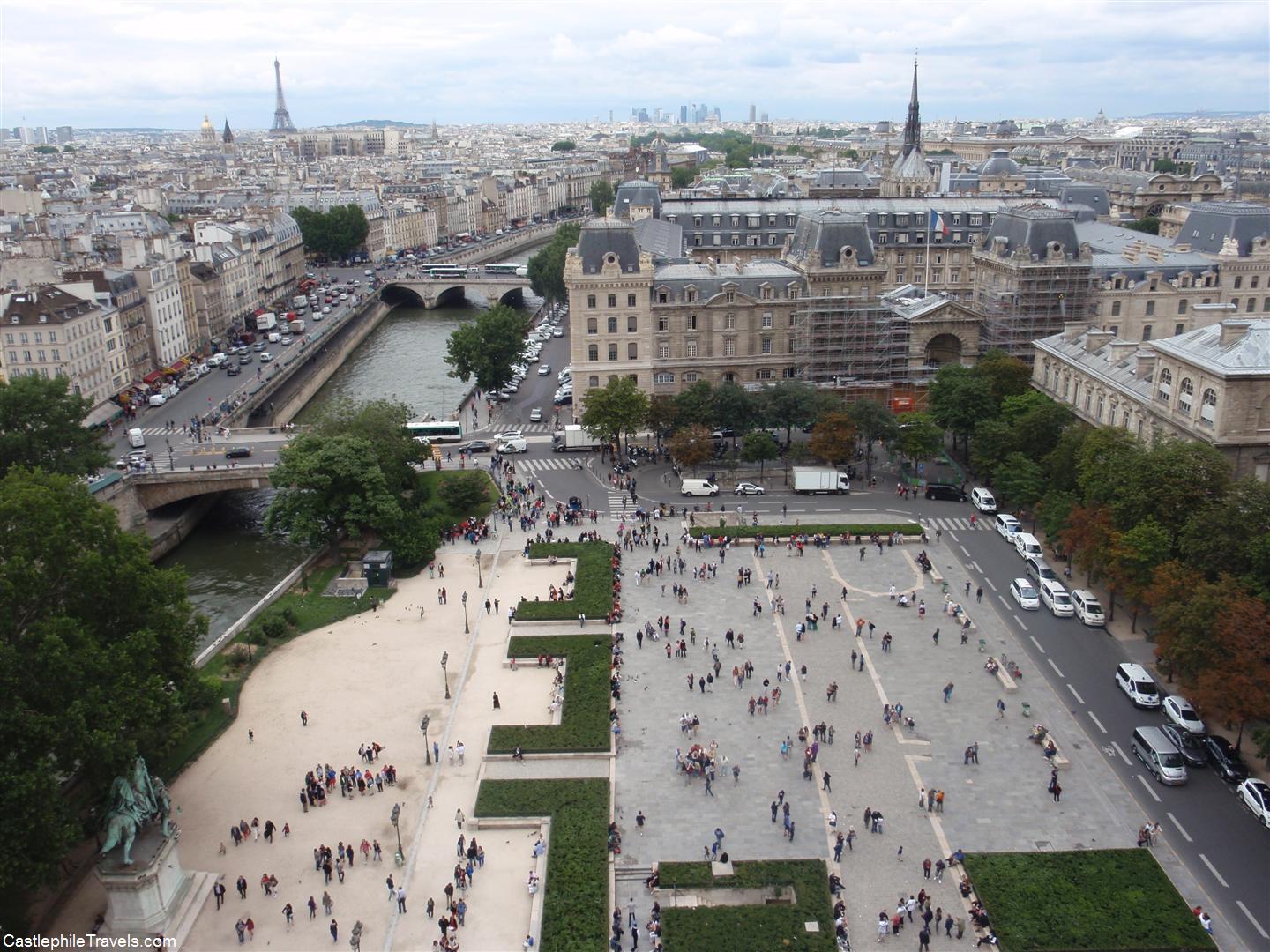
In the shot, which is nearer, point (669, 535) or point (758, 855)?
point (758, 855)

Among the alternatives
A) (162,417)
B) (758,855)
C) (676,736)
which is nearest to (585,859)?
(758,855)

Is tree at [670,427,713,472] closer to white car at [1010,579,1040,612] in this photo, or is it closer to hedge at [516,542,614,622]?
hedge at [516,542,614,622]

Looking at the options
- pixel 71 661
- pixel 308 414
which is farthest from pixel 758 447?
pixel 71 661

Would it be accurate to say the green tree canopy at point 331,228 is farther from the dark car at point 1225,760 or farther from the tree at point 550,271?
the dark car at point 1225,760

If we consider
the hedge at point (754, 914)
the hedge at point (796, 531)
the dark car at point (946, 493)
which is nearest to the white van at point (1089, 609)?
the hedge at point (796, 531)

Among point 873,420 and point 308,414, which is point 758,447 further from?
point 308,414

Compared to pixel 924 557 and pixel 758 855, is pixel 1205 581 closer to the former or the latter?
pixel 924 557
